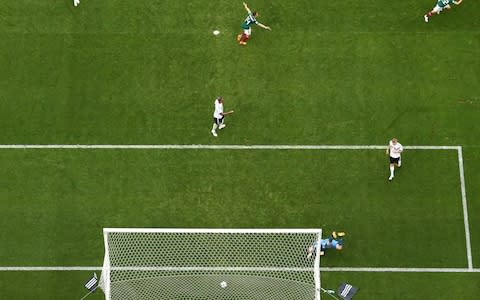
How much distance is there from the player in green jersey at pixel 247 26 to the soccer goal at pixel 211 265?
19.5 ft

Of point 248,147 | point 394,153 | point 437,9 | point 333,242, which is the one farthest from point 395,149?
point 437,9

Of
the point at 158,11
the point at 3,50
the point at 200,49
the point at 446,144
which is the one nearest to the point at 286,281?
the point at 446,144

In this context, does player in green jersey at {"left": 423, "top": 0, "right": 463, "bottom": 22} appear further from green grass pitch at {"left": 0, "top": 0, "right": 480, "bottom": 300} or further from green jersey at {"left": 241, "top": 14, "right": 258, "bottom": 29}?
green jersey at {"left": 241, "top": 14, "right": 258, "bottom": 29}

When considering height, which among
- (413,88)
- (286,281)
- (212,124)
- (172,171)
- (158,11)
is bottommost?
(286,281)

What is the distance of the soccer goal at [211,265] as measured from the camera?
1672 centimetres

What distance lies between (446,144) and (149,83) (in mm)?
7934

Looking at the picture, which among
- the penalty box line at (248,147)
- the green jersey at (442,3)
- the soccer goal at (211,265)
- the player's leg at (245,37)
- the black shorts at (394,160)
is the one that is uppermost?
the green jersey at (442,3)

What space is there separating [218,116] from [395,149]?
4.43 metres

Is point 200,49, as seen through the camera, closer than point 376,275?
No

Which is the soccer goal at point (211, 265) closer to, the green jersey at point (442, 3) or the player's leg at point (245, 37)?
the player's leg at point (245, 37)

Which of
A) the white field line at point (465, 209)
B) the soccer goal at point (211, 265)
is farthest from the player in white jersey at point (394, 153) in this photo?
the soccer goal at point (211, 265)

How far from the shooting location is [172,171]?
18.9 metres

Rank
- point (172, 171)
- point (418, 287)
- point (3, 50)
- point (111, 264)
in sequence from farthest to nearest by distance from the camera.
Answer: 1. point (3, 50)
2. point (172, 171)
3. point (418, 287)
4. point (111, 264)

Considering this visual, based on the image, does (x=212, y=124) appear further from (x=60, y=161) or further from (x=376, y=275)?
(x=376, y=275)
